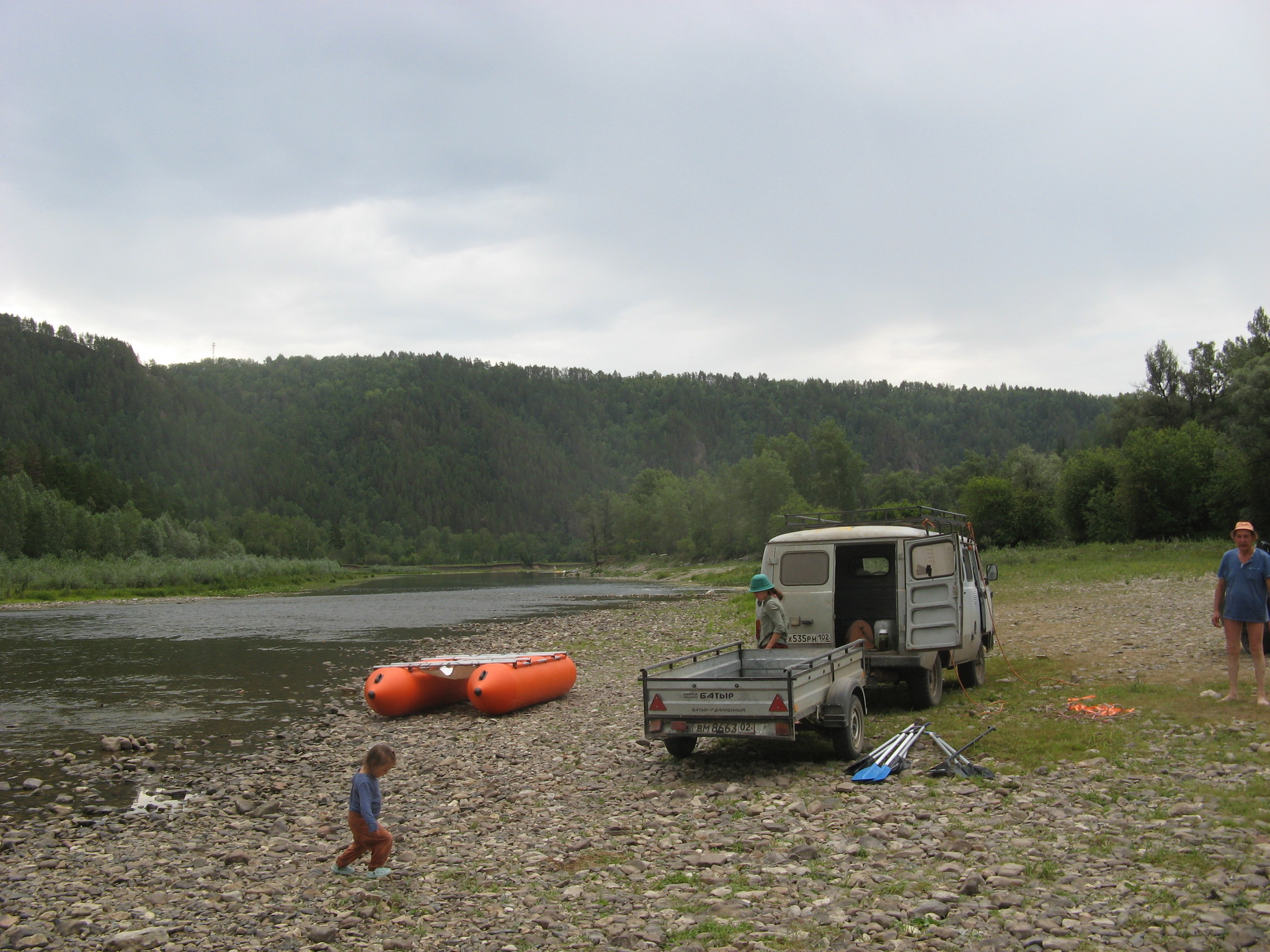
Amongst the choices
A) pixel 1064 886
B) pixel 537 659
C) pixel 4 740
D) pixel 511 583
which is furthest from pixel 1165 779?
pixel 511 583

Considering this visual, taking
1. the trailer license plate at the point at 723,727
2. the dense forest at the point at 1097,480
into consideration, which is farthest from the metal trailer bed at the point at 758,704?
the dense forest at the point at 1097,480

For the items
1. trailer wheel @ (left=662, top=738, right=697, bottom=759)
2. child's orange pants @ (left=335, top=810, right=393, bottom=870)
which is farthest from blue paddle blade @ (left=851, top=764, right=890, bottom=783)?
child's orange pants @ (left=335, top=810, right=393, bottom=870)

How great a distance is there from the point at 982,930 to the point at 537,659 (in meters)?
13.5

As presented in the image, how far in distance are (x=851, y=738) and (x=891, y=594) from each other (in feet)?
16.8

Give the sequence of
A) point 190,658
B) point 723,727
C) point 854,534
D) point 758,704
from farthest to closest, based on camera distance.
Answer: point 190,658 < point 854,534 < point 723,727 < point 758,704

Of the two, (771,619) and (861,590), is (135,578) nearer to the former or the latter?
(861,590)

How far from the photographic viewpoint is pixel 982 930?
6090 millimetres

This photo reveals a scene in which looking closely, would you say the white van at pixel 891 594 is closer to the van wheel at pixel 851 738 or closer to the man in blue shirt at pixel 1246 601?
the van wheel at pixel 851 738

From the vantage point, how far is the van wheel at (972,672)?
16188 millimetres

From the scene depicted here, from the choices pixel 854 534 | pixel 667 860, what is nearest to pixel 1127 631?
pixel 854 534

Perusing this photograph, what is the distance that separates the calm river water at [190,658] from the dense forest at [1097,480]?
46.0 ft

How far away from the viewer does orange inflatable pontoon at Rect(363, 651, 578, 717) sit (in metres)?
17.8

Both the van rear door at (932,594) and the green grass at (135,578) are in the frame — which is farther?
the green grass at (135,578)

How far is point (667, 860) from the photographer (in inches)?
320
